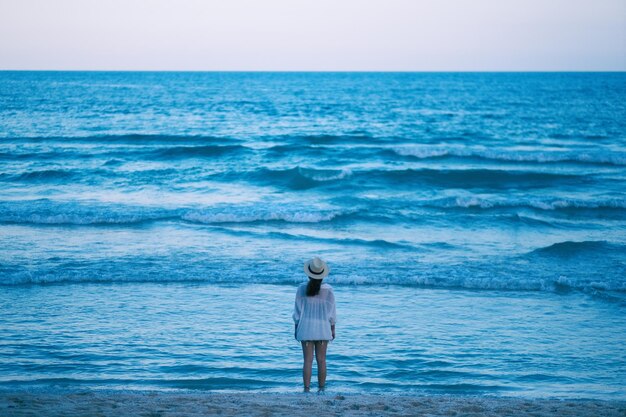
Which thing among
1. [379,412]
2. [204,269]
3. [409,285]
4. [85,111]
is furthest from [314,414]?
[85,111]

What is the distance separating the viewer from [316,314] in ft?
22.6

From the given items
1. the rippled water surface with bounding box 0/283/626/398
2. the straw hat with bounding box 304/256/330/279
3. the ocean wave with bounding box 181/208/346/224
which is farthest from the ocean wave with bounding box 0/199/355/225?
the straw hat with bounding box 304/256/330/279

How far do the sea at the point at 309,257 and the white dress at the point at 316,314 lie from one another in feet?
3.43

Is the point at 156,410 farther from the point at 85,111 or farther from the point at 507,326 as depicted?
the point at 85,111

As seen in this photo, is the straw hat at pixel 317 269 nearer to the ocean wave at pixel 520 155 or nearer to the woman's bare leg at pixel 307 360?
the woman's bare leg at pixel 307 360

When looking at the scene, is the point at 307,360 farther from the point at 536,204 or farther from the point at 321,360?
the point at 536,204

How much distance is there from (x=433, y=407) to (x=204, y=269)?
712 centimetres

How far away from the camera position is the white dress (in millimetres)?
6875

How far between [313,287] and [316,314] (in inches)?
12.5

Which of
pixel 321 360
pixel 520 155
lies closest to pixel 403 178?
pixel 520 155

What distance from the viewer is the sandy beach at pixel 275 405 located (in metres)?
6.12

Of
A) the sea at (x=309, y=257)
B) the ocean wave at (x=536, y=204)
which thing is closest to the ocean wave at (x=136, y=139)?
the sea at (x=309, y=257)

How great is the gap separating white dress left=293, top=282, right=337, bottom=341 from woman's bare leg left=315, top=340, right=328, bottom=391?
0.54 feet

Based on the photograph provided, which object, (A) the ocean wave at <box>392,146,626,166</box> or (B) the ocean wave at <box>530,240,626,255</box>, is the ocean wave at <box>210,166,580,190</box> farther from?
(B) the ocean wave at <box>530,240,626,255</box>
